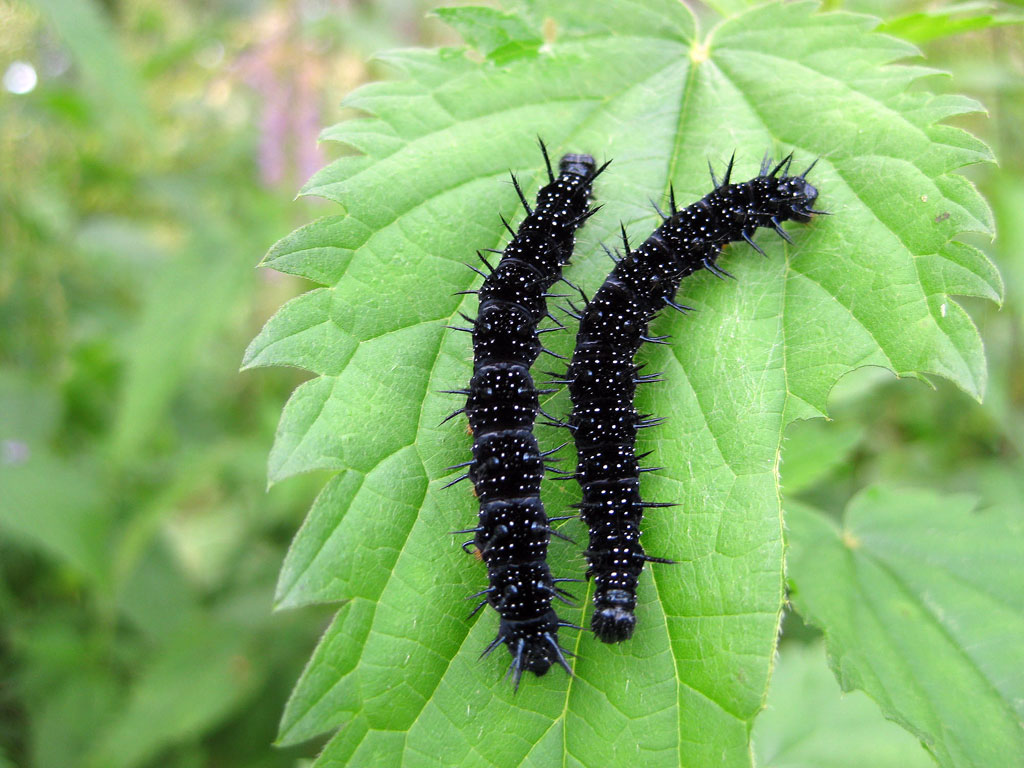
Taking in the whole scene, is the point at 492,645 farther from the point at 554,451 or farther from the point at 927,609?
the point at 927,609

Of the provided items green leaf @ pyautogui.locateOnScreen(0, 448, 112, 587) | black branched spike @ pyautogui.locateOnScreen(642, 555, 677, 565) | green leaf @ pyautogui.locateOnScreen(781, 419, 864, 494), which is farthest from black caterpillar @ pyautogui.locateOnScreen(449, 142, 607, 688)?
green leaf @ pyautogui.locateOnScreen(0, 448, 112, 587)

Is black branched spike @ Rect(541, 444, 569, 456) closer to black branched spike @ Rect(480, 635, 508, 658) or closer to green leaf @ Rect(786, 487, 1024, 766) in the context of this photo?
black branched spike @ Rect(480, 635, 508, 658)

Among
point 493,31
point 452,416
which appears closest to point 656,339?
point 452,416

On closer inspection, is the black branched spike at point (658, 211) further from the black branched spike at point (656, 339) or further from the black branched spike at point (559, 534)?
the black branched spike at point (559, 534)

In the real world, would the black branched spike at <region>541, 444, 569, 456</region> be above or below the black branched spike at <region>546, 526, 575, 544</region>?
above

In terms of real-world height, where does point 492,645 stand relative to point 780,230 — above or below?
below

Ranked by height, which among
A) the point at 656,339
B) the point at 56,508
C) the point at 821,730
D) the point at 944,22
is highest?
the point at 944,22

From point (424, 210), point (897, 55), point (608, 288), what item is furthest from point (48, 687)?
point (897, 55)
